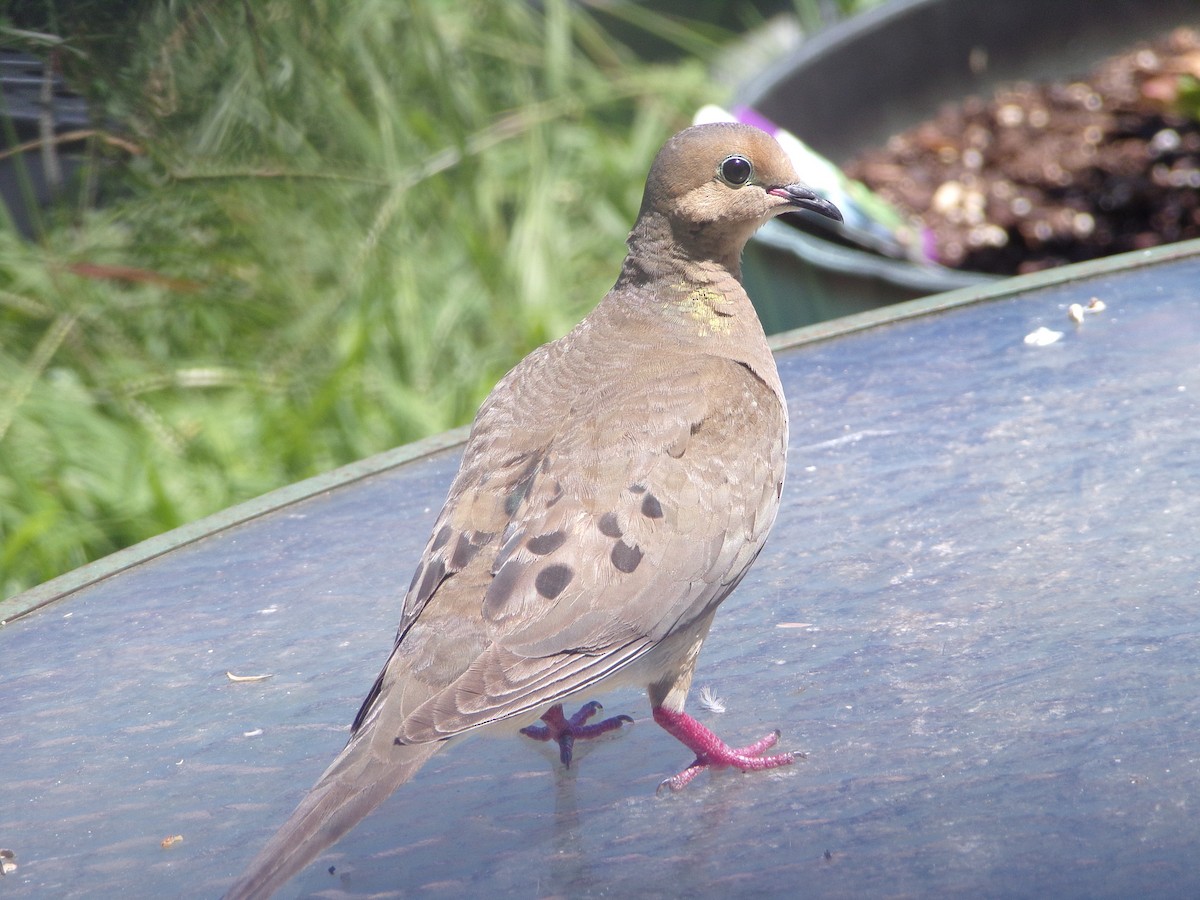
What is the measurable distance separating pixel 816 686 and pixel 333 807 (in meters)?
0.67

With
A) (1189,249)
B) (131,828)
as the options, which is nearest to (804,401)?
(1189,249)

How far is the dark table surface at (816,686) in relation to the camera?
64.8 inches

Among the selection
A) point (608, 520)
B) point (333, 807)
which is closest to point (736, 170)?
point (608, 520)

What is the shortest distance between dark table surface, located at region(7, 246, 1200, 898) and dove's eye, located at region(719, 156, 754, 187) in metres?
0.50

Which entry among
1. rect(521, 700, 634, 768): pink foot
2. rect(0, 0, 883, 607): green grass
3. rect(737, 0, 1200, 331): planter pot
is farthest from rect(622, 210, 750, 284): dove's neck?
rect(0, 0, 883, 607): green grass

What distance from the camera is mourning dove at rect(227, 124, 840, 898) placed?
171cm

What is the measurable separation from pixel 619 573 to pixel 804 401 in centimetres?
94

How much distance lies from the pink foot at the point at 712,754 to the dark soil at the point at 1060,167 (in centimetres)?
259

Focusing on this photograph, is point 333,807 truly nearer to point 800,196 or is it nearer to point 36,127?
point 800,196

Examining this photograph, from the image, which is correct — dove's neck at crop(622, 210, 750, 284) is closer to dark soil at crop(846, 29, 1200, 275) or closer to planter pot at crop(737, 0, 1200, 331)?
planter pot at crop(737, 0, 1200, 331)

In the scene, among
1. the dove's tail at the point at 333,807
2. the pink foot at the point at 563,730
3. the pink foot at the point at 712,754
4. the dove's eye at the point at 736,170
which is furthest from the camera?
the dove's eye at the point at 736,170

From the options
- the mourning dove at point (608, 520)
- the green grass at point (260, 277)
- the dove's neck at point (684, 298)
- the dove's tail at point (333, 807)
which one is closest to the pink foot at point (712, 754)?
the mourning dove at point (608, 520)

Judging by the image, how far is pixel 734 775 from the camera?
1.83 metres

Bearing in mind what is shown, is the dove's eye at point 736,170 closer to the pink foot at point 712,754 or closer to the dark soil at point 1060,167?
the pink foot at point 712,754
